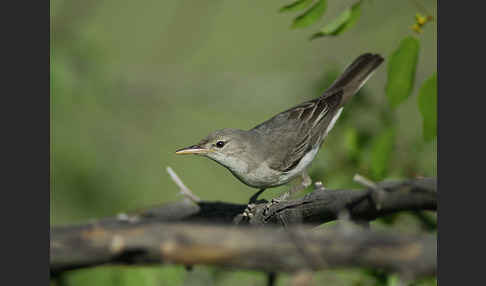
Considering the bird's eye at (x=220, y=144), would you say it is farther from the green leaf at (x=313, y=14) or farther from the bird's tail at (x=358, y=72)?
the green leaf at (x=313, y=14)

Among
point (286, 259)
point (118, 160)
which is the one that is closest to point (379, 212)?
point (286, 259)

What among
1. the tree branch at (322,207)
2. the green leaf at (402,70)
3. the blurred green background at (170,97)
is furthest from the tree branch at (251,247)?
the blurred green background at (170,97)

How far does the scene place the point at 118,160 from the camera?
4867 mm

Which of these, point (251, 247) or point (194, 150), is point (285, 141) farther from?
point (251, 247)

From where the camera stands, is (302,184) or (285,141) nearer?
(302,184)

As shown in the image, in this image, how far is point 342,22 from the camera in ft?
6.39

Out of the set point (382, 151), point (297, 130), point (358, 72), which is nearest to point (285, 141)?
point (297, 130)

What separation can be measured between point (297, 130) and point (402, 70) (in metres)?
1.71

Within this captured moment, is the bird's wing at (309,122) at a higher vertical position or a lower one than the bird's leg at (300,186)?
higher

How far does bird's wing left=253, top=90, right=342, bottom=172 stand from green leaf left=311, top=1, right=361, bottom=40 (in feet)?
4.84

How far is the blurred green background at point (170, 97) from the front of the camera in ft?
10.6

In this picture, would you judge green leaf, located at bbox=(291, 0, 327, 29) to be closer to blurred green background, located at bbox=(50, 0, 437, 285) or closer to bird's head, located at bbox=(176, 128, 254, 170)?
blurred green background, located at bbox=(50, 0, 437, 285)

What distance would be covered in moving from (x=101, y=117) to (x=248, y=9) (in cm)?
203

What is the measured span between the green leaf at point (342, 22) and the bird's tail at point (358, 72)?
4.50ft
